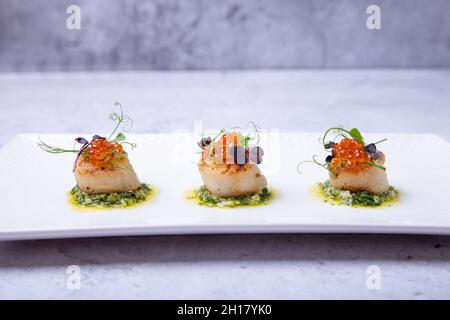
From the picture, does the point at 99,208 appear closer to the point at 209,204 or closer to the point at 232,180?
the point at 209,204

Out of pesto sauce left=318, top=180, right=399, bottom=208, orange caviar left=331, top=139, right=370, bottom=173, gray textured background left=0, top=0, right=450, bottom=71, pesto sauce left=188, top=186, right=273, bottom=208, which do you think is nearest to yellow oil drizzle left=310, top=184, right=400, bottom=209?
pesto sauce left=318, top=180, right=399, bottom=208

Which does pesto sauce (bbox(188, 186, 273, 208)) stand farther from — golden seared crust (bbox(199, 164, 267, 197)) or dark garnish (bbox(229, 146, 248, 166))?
dark garnish (bbox(229, 146, 248, 166))

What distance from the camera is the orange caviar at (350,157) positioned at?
2990 millimetres

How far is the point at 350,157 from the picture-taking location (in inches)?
118

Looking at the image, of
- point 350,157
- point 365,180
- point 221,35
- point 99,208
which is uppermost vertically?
point 221,35

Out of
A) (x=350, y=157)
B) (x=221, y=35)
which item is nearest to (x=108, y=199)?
(x=350, y=157)

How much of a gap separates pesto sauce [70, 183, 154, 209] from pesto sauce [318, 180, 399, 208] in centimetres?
95

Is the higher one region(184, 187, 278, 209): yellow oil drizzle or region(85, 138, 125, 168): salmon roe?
region(85, 138, 125, 168): salmon roe

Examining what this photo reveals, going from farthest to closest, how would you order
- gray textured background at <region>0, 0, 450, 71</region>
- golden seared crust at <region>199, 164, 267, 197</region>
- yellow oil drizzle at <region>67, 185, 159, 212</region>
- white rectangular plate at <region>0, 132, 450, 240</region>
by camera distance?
gray textured background at <region>0, 0, 450, 71</region> → golden seared crust at <region>199, 164, 267, 197</region> → yellow oil drizzle at <region>67, 185, 159, 212</region> → white rectangular plate at <region>0, 132, 450, 240</region>

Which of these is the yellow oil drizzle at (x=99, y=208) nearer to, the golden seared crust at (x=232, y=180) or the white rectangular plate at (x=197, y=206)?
the white rectangular plate at (x=197, y=206)

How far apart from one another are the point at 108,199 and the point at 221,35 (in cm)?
507

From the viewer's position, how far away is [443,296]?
2213 mm

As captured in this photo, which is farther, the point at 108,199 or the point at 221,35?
the point at 221,35

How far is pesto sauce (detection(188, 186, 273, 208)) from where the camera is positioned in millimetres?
2902
